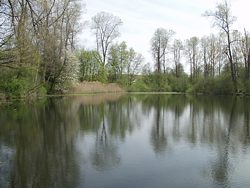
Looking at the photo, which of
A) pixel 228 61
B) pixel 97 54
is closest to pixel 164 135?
pixel 228 61

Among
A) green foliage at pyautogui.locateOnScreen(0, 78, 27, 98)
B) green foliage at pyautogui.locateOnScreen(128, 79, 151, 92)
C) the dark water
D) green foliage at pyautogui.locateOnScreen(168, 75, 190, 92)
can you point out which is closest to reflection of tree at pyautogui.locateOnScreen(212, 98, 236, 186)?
the dark water

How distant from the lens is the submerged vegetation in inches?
339

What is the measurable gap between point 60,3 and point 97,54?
25.4 meters

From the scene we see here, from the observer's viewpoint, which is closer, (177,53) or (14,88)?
(14,88)

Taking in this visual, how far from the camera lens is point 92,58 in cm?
5928

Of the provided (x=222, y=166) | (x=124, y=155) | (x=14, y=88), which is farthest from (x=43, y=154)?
(x=14, y=88)

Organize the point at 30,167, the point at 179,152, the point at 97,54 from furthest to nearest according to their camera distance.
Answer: the point at 97,54, the point at 179,152, the point at 30,167

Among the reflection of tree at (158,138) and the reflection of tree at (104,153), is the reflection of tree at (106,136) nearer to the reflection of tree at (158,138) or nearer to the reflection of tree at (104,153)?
the reflection of tree at (104,153)

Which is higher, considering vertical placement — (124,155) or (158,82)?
(158,82)

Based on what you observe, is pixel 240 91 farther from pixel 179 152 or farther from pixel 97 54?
pixel 179 152

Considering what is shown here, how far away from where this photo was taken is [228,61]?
44.7 metres

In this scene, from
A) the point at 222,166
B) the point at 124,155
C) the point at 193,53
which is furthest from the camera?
the point at 193,53

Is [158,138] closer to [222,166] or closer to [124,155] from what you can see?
[124,155]

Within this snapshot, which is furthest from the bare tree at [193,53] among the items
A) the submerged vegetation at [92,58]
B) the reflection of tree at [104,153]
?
the reflection of tree at [104,153]
